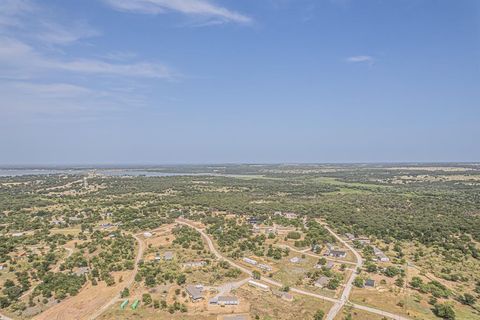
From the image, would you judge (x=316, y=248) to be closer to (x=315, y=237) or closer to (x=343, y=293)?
(x=315, y=237)

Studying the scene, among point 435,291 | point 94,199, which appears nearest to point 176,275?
point 435,291

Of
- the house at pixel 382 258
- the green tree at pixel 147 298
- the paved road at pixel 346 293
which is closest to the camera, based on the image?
the paved road at pixel 346 293

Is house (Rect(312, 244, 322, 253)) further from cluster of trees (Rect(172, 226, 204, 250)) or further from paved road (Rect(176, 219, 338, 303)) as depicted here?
cluster of trees (Rect(172, 226, 204, 250))

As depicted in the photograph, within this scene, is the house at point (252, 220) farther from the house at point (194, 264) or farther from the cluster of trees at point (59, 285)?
the cluster of trees at point (59, 285)

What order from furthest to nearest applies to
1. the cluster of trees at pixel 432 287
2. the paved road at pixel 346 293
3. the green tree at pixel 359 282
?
1. the green tree at pixel 359 282
2. the cluster of trees at pixel 432 287
3. the paved road at pixel 346 293

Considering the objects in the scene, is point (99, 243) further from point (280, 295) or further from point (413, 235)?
point (413, 235)

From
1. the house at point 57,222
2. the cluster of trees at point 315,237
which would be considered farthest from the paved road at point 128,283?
the cluster of trees at point 315,237

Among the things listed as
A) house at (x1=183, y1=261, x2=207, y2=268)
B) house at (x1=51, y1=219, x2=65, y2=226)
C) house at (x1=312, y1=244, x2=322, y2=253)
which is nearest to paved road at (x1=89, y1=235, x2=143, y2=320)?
house at (x1=183, y1=261, x2=207, y2=268)
